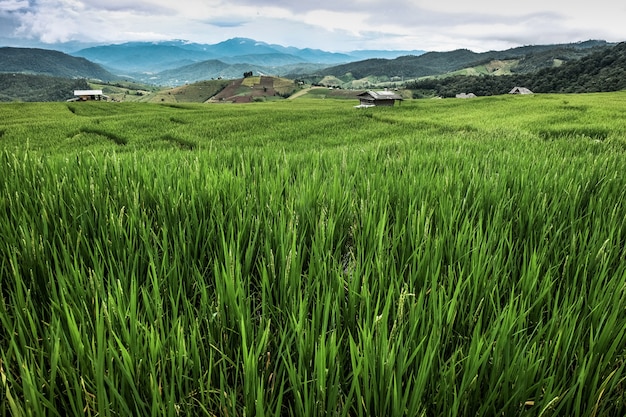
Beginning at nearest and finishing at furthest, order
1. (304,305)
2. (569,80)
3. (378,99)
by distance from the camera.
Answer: (304,305) < (378,99) < (569,80)

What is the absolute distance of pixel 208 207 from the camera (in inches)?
81.4

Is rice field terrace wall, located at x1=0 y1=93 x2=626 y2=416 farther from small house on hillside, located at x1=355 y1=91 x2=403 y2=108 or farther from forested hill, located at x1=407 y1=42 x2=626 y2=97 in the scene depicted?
forested hill, located at x1=407 y1=42 x2=626 y2=97

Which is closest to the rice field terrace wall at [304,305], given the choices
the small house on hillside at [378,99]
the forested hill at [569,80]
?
the small house on hillside at [378,99]

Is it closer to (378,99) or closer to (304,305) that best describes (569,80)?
(378,99)

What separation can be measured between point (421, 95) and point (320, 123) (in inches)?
5562

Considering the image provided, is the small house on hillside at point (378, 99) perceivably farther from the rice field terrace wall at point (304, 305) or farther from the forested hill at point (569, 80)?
the rice field terrace wall at point (304, 305)

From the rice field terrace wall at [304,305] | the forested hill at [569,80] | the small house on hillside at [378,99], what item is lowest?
the rice field terrace wall at [304,305]

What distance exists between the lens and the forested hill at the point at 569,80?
92.0 m

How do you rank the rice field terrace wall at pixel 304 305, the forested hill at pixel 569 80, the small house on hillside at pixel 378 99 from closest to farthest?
1. the rice field terrace wall at pixel 304 305
2. the small house on hillside at pixel 378 99
3. the forested hill at pixel 569 80

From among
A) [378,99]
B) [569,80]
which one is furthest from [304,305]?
[569,80]

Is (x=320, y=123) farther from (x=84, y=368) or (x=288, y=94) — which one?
(x=288, y=94)

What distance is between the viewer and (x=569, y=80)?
105062 millimetres

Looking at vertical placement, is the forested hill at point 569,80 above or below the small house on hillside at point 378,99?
above

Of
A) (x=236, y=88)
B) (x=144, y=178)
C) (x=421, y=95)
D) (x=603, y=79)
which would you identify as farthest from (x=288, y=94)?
(x=144, y=178)
